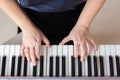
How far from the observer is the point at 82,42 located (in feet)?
2.97

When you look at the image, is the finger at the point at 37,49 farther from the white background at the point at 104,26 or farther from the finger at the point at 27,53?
the white background at the point at 104,26

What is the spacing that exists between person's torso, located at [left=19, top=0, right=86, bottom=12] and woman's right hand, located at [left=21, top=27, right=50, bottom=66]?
9 centimetres

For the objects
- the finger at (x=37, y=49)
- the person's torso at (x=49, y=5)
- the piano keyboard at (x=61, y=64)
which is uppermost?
the person's torso at (x=49, y=5)

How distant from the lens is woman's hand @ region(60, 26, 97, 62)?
0.88 m

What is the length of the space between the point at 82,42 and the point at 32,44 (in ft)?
0.54

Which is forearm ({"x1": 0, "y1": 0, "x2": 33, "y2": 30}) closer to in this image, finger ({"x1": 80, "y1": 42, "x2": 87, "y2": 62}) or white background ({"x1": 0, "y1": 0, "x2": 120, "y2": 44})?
finger ({"x1": 80, "y1": 42, "x2": 87, "y2": 62})

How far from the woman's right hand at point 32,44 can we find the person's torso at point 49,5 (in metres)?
0.09

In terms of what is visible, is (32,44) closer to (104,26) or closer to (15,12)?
(15,12)

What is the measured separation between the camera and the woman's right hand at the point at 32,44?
867mm

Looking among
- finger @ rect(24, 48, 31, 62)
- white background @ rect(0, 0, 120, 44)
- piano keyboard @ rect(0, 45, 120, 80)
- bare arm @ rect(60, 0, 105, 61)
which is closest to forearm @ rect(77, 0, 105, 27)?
bare arm @ rect(60, 0, 105, 61)

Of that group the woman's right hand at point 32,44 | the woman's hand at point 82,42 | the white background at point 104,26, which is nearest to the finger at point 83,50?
the woman's hand at point 82,42

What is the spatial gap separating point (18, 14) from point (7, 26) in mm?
689

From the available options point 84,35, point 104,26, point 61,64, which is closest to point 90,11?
point 84,35

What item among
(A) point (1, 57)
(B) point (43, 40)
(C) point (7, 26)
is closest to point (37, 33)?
(B) point (43, 40)
